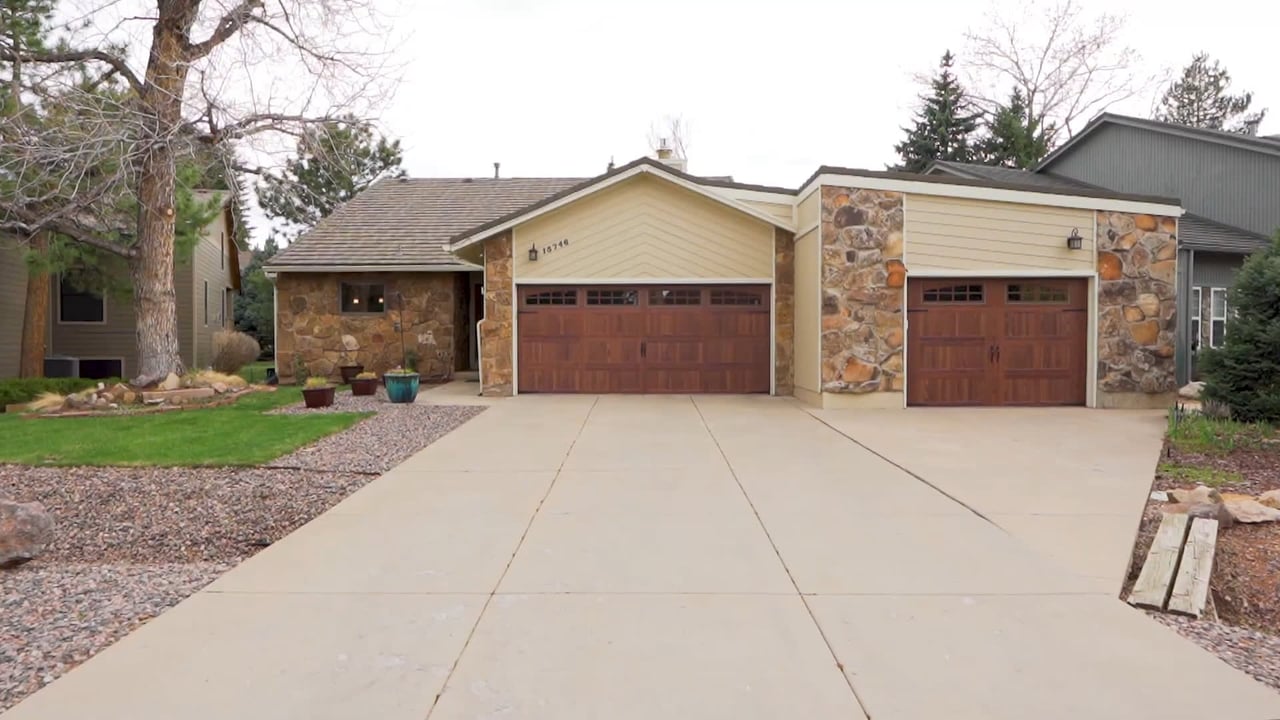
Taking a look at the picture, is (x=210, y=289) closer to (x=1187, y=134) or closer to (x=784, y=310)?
(x=784, y=310)

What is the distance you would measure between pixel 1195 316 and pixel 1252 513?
1172 centimetres

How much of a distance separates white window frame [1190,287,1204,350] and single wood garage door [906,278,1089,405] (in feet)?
13.3

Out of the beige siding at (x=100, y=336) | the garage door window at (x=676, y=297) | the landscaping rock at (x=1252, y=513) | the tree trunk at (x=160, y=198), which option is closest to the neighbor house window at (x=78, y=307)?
the beige siding at (x=100, y=336)

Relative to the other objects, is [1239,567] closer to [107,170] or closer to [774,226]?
[774,226]

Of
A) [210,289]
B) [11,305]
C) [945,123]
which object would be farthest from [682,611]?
[945,123]

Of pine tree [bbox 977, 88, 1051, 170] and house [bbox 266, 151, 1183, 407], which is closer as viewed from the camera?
house [bbox 266, 151, 1183, 407]

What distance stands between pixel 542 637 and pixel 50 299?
22.4 metres

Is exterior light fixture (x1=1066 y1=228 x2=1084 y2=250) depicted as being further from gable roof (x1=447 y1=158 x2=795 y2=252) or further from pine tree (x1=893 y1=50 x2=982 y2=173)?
pine tree (x1=893 y1=50 x2=982 y2=173)

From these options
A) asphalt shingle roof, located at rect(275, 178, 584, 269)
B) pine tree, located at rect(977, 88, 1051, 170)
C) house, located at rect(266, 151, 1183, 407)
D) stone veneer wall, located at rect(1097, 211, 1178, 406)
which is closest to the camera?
house, located at rect(266, 151, 1183, 407)

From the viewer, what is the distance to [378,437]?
9578 millimetres

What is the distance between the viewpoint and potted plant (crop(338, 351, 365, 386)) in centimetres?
1706

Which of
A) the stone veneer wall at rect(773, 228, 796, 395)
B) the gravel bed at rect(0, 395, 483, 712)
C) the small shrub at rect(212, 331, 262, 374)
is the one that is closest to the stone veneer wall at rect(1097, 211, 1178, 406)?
the stone veneer wall at rect(773, 228, 796, 395)

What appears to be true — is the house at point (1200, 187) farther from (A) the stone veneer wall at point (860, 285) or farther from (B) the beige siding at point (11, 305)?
(B) the beige siding at point (11, 305)

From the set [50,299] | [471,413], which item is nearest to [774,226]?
[471,413]
